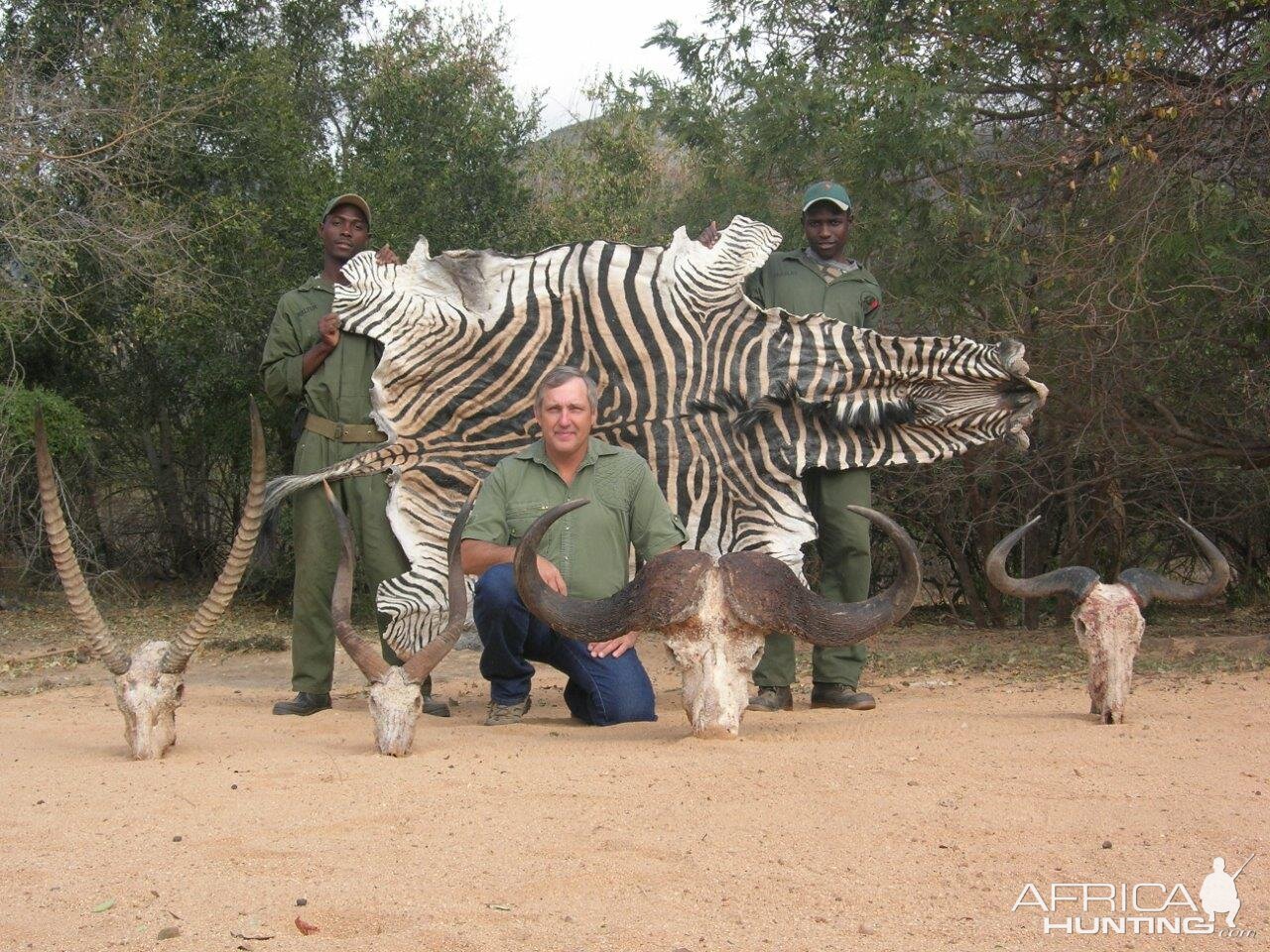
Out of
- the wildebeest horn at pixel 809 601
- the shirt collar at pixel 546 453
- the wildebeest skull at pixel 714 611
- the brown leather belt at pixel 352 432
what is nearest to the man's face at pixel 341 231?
the brown leather belt at pixel 352 432

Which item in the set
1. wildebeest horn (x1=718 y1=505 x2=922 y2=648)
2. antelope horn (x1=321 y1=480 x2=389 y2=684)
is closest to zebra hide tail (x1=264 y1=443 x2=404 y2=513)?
antelope horn (x1=321 y1=480 x2=389 y2=684)

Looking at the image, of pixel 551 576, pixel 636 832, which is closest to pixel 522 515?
pixel 551 576

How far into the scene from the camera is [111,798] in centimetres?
438

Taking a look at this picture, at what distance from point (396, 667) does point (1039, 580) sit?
2.73m

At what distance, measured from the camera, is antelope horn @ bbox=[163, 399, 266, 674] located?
17.1ft

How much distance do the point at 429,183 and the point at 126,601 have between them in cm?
478

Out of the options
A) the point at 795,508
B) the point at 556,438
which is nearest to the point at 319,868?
the point at 556,438

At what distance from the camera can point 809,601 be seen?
5059 mm

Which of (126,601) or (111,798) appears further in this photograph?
(126,601)

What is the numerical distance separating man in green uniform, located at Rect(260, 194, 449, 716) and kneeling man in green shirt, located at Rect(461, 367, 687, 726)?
106 centimetres

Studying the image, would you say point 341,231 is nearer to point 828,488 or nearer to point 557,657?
point 557,657

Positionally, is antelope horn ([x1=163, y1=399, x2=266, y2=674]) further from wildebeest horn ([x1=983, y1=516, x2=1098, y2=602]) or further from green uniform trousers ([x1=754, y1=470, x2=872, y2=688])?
wildebeest horn ([x1=983, y1=516, x2=1098, y2=602])

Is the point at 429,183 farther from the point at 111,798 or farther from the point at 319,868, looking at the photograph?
the point at 319,868

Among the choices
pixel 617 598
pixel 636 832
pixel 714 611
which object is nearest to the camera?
pixel 636 832
